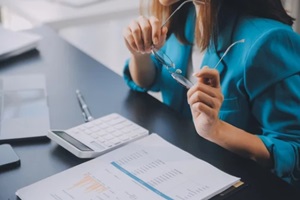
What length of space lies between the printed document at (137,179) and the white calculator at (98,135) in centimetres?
2

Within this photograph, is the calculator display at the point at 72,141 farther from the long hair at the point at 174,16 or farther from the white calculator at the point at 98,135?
the long hair at the point at 174,16

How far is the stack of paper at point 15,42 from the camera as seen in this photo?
1.39 m

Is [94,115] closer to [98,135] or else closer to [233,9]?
[98,135]

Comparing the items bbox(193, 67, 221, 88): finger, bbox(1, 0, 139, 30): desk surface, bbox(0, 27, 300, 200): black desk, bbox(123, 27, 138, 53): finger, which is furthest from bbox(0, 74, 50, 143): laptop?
bbox(1, 0, 139, 30): desk surface

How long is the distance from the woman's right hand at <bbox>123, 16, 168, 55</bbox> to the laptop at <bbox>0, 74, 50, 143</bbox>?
0.26 m

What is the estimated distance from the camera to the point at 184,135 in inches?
38.8

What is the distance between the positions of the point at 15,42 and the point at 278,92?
860 millimetres

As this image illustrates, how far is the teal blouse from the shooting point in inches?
37.4

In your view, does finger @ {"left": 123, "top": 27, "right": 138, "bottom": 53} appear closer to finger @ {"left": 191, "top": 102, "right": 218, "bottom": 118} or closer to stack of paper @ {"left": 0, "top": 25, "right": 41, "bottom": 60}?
finger @ {"left": 191, "top": 102, "right": 218, "bottom": 118}

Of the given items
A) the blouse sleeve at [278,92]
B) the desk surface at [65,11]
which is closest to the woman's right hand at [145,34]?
the blouse sleeve at [278,92]

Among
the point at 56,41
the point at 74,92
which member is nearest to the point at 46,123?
the point at 74,92

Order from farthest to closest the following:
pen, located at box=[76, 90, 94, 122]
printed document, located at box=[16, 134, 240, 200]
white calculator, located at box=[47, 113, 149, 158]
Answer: pen, located at box=[76, 90, 94, 122] → white calculator, located at box=[47, 113, 149, 158] → printed document, located at box=[16, 134, 240, 200]

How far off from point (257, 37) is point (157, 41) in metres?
0.23

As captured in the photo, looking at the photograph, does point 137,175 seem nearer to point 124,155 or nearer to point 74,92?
point 124,155
